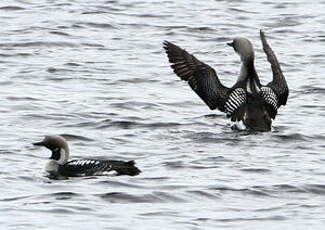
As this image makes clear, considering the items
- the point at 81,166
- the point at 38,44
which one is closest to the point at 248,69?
the point at 81,166

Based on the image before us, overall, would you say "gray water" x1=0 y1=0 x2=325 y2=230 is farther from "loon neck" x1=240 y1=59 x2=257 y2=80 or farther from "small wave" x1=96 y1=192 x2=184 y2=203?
"loon neck" x1=240 y1=59 x2=257 y2=80

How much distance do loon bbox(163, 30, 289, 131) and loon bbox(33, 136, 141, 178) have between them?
3114mm

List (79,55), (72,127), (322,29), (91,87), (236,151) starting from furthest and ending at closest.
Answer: (322,29)
(79,55)
(91,87)
(72,127)
(236,151)

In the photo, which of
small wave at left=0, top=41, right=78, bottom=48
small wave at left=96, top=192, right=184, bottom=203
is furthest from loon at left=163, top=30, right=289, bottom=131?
small wave at left=0, top=41, right=78, bottom=48

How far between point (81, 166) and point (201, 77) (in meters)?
3.71

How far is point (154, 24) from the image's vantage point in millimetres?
27625

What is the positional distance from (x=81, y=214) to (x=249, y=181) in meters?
2.38

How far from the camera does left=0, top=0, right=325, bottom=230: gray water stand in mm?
13328

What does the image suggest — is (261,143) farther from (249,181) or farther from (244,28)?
(244,28)

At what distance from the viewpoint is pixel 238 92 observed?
18000 millimetres

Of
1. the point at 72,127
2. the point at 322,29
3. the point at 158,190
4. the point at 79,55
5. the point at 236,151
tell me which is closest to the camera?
the point at 158,190

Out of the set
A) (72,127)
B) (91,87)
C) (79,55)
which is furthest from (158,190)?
(79,55)

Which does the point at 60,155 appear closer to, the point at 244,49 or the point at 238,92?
the point at 238,92

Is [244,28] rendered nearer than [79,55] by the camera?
No
